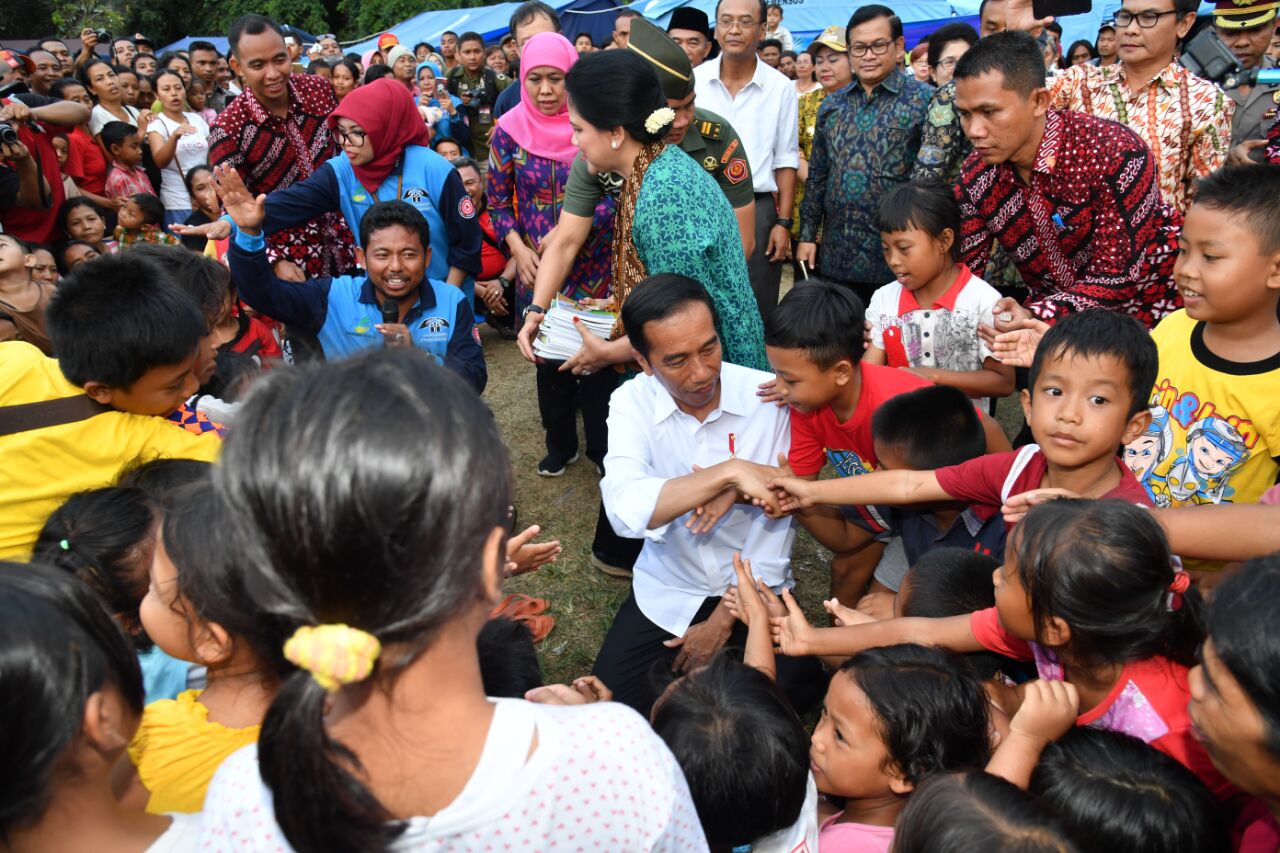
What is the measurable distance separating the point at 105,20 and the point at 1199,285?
88.4ft

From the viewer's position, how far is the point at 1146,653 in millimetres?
1693

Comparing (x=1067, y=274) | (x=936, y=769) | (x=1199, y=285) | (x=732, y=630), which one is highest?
(x=1199, y=285)

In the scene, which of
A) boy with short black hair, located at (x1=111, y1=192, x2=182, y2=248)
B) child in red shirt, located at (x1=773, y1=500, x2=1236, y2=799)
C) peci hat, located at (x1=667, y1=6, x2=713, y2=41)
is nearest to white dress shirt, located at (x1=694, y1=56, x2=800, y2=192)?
peci hat, located at (x1=667, y1=6, x2=713, y2=41)

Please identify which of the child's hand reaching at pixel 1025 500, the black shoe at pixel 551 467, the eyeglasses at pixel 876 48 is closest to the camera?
the child's hand reaching at pixel 1025 500

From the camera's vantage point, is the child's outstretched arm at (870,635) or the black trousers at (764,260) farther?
the black trousers at (764,260)

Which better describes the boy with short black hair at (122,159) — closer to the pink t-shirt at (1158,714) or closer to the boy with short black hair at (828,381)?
the boy with short black hair at (828,381)

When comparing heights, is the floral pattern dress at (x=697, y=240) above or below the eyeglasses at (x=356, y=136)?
below

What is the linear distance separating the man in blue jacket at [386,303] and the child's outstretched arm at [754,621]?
5.56 ft

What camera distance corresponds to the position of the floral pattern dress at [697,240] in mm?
3010

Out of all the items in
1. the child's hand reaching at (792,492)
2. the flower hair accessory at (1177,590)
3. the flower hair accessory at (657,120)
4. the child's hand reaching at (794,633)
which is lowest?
the child's hand reaching at (794,633)

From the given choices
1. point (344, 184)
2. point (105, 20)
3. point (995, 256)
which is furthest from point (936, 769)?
point (105, 20)

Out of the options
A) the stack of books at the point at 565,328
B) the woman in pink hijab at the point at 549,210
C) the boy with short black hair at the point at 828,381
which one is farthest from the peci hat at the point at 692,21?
the boy with short black hair at the point at 828,381

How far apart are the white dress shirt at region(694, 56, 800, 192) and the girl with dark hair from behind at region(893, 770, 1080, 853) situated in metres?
4.06

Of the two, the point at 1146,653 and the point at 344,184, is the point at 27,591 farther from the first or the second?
the point at 344,184
